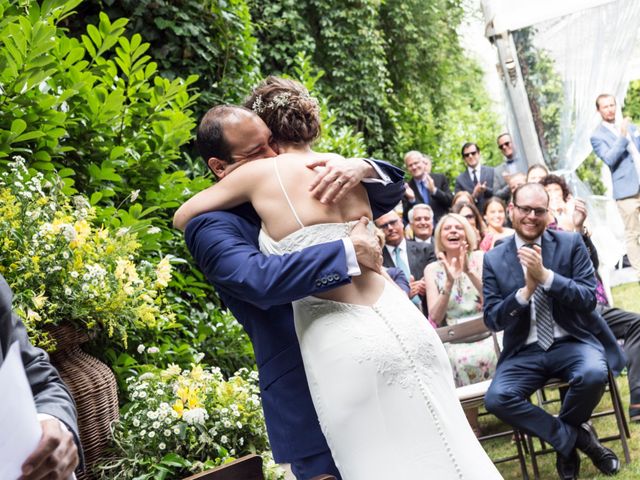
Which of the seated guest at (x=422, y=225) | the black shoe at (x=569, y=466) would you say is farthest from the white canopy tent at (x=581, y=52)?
the black shoe at (x=569, y=466)

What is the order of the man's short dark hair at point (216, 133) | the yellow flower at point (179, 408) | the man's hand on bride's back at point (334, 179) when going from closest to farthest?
the man's hand on bride's back at point (334, 179) < the man's short dark hair at point (216, 133) < the yellow flower at point (179, 408)

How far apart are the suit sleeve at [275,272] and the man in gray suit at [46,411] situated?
80 centimetres

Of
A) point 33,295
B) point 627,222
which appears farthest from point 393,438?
point 627,222

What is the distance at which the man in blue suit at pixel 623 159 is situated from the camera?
10.8 m

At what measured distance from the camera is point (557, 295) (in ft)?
18.8

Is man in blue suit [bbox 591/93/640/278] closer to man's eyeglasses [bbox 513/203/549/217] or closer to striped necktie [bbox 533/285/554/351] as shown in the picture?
man's eyeglasses [bbox 513/203/549/217]

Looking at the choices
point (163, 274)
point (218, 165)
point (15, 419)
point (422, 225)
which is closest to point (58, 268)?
point (163, 274)

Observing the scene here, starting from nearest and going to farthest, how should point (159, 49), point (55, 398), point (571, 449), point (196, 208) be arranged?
1. point (55, 398)
2. point (196, 208)
3. point (571, 449)
4. point (159, 49)

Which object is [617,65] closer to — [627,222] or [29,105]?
[627,222]

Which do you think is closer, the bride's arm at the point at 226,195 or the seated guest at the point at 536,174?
the bride's arm at the point at 226,195

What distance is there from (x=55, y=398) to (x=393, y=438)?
3.51ft

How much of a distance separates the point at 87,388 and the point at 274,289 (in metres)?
1.35

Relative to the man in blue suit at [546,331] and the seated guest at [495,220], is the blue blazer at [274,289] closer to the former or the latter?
the man in blue suit at [546,331]

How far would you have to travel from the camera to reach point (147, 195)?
507cm
